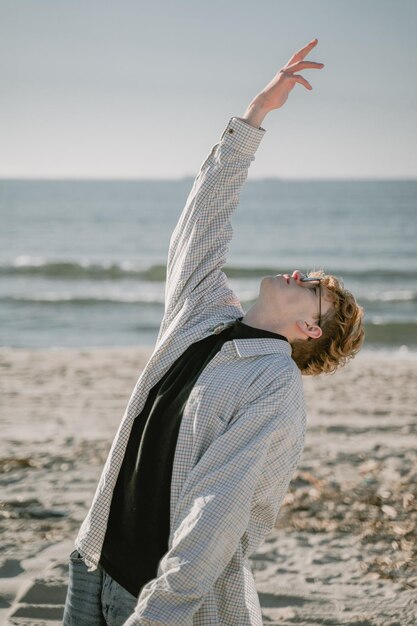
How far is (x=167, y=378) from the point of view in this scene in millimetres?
2459

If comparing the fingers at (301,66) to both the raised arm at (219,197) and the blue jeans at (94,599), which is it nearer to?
the raised arm at (219,197)

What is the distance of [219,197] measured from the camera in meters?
2.66

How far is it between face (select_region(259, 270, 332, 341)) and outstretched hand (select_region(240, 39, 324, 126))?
21.7 inches

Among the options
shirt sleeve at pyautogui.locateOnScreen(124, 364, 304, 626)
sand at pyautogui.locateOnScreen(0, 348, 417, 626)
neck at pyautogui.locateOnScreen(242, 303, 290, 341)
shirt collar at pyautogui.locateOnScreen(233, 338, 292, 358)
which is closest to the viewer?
shirt sleeve at pyautogui.locateOnScreen(124, 364, 304, 626)

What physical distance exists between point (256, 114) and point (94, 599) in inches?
66.0

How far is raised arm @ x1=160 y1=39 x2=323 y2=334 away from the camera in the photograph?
8.66ft

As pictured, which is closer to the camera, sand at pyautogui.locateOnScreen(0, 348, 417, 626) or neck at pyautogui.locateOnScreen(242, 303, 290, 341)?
neck at pyautogui.locateOnScreen(242, 303, 290, 341)

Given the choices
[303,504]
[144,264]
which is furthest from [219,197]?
[144,264]

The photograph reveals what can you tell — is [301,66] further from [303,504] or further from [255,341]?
[303,504]

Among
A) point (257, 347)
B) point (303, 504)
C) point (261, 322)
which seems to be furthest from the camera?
point (303, 504)

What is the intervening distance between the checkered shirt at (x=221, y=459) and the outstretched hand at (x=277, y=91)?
0.07 meters

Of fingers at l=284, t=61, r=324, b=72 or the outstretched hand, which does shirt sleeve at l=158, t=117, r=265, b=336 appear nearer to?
the outstretched hand

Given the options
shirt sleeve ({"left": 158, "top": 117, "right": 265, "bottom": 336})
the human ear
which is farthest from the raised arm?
the human ear

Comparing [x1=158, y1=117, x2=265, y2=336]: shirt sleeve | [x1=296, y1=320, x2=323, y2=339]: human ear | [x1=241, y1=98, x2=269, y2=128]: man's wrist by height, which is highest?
[x1=241, y1=98, x2=269, y2=128]: man's wrist
